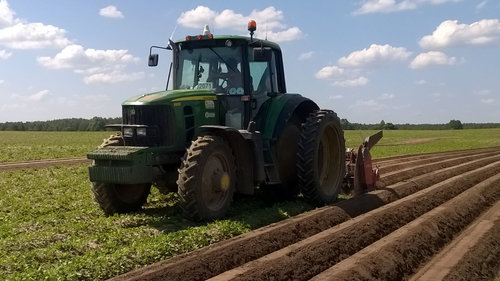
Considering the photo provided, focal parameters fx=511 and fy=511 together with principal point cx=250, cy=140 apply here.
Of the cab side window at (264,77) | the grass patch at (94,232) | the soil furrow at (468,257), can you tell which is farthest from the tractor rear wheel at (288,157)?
the soil furrow at (468,257)

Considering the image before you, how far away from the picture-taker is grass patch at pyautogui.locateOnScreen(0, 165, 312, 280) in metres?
4.70

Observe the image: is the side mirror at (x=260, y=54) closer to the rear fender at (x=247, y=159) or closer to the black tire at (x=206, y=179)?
the rear fender at (x=247, y=159)

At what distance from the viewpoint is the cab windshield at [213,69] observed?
7.57 meters

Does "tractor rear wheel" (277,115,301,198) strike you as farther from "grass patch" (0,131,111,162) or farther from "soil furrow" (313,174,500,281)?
"grass patch" (0,131,111,162)

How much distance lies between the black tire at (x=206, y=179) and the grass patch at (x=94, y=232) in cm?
22

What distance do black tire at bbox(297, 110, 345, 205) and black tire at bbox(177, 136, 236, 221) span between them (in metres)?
1.50

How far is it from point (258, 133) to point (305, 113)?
75.0 inches

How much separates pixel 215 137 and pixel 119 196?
1796mm

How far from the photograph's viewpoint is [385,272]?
495 centimetres

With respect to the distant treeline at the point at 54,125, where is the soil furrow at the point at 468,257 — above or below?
below

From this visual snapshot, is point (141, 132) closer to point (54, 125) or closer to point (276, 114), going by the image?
point (276, 114)

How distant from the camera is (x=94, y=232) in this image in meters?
6.18

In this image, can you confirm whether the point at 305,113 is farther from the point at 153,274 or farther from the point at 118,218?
the point at 153,274

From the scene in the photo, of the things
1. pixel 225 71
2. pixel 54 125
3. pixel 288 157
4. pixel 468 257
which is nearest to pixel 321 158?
pixel 288 157
